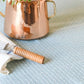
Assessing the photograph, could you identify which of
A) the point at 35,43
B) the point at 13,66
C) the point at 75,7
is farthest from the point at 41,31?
the point at 75,7

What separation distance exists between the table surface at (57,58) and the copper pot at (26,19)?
30mm

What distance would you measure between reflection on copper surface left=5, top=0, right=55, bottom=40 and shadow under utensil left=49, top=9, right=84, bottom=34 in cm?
9

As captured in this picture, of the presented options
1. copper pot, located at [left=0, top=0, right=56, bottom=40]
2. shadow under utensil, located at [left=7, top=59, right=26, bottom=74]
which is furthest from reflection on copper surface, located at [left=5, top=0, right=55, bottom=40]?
shadow under utensil, located at [left=7, top=59, right=26, bottom=74]

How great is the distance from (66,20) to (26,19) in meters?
0.23

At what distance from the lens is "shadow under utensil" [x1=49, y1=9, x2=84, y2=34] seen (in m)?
0.70

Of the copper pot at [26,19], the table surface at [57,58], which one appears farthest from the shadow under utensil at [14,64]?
the copper pot at [26,19]

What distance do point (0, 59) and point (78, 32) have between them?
30 centimetres

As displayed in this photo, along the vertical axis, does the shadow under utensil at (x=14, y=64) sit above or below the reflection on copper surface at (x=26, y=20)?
below

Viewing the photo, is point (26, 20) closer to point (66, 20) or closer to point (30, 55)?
point (30, 55)

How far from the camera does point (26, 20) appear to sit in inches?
22.2

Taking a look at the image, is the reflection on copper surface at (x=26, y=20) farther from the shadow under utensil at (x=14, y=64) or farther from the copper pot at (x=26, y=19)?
the shadow under utensil at (x=14, y=64)

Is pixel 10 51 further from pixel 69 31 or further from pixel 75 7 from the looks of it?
pixel 75 7

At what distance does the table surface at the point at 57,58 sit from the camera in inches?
17.6

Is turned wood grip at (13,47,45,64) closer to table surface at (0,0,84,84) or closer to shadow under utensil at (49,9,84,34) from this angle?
table surface at (0,0,84,84)
